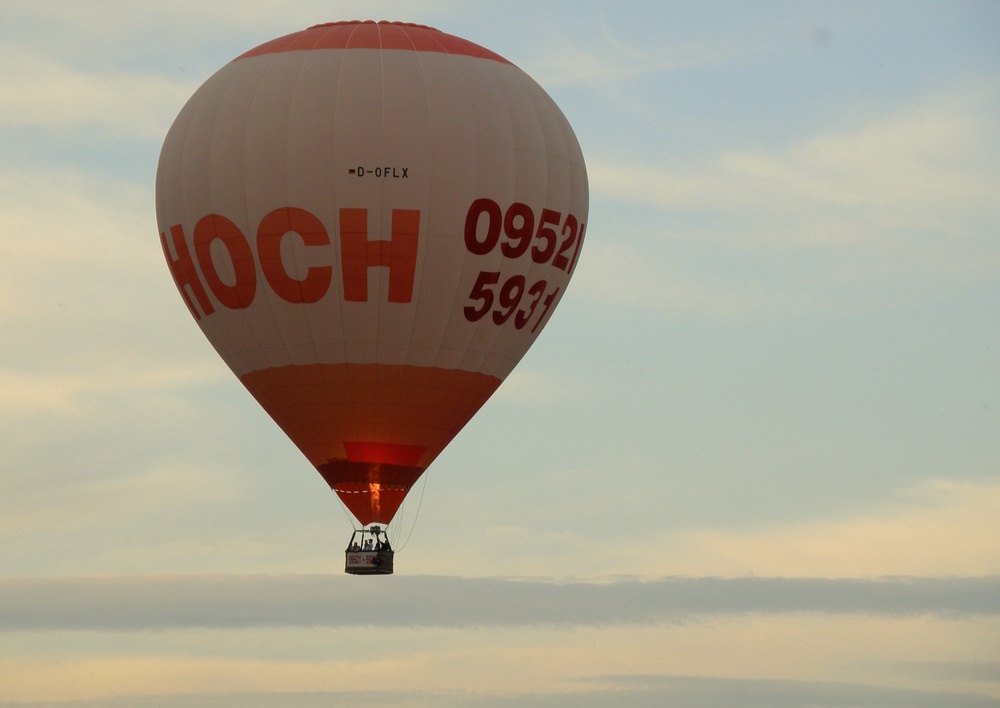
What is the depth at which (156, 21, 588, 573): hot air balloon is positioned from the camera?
6519 cm

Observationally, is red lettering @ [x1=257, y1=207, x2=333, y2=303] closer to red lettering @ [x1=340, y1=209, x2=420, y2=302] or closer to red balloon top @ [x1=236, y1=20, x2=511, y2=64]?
red lettering @ [x1=340, y1=209, x2=420, y2=302]

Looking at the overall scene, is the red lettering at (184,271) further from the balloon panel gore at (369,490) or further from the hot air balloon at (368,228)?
the balloon panel gore at (369,490)

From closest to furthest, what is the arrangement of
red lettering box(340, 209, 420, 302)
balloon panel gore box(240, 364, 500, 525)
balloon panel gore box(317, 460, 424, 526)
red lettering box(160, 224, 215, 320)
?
1. red lettering box(340, 209, 420, 302)
2. balloon panel gore box(240, 364, 500, 525)
3. balloon panel gore box(317, 460, 424, 526)
4. red lettering box(160, 224, 215, 320)

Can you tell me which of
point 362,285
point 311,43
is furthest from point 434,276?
point 311,43

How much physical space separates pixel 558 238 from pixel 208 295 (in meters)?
7.18

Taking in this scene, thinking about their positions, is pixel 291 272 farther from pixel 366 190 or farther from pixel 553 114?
pixel 553 114

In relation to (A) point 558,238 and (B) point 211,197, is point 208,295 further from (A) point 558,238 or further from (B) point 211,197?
(A) point 558,238

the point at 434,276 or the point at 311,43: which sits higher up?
the point at 311,43

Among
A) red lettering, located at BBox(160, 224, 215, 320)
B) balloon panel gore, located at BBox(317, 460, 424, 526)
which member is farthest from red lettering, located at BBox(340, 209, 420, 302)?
balloon panel gore, located at BBox(317, 460, 424, 526)

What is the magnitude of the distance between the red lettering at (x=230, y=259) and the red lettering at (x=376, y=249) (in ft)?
6.50

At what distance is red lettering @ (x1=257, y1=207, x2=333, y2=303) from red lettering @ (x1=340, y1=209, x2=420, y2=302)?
1.30 ft

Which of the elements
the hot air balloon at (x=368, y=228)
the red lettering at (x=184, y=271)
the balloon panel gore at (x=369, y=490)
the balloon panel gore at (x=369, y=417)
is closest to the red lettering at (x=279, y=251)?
the hot air balloon at (x=368, y=228)

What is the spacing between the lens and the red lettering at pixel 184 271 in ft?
219

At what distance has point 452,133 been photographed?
215 ft
